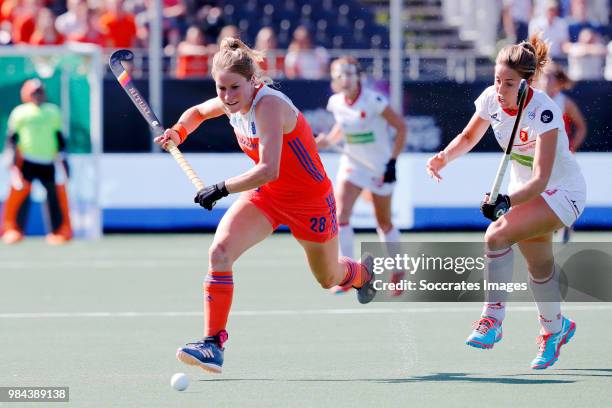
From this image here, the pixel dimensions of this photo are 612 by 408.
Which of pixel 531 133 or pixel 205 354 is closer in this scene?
pixel 205 354

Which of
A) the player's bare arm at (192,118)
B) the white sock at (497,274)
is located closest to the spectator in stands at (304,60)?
the player's bare arm at (192,118)

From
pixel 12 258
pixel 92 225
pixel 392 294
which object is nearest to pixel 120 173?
pixel 92 225

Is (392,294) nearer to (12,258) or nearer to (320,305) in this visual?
(320,305)

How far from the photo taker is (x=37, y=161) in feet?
46.3

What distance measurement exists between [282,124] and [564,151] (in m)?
1.44

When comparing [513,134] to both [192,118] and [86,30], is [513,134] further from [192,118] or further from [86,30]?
[86,30]

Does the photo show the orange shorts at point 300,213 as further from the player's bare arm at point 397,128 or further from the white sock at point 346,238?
the player's bare arm at point 397,128

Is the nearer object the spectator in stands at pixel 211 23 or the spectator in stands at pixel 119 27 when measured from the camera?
the spectator in stands at pixel 119 27

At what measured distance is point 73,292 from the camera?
9930mm

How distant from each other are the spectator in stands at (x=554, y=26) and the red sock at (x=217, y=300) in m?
9.89

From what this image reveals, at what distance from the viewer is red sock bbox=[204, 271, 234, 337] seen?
6.36 meters

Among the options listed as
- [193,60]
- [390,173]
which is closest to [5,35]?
[193,60]

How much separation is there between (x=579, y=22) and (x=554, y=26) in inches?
14.4

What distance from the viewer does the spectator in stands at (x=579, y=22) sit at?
51.7 feet
